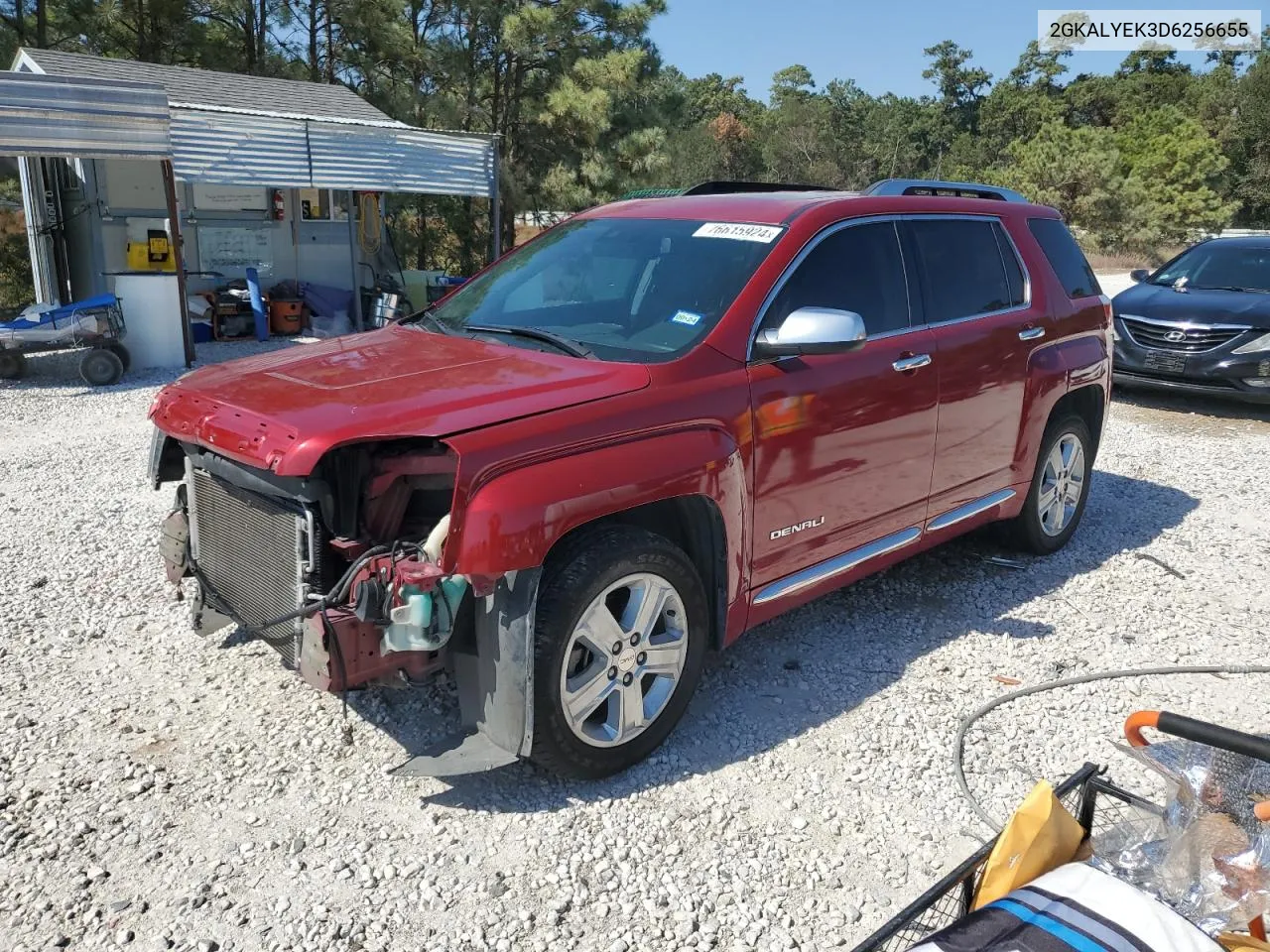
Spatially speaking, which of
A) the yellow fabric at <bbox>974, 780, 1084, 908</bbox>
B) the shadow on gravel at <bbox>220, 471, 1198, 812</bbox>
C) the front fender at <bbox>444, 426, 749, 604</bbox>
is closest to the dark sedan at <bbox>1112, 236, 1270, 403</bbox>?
the shadow on gravel at <bbox>220, 471, 1198, 812</bbox>

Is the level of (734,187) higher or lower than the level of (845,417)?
higher

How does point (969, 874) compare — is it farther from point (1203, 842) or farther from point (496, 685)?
point (496, 685)

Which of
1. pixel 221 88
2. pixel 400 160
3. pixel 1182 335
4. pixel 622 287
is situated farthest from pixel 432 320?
pixel 221 88

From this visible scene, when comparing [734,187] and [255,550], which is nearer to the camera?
[255,550]

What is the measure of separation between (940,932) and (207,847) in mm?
2233

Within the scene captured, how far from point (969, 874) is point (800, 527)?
180 cm

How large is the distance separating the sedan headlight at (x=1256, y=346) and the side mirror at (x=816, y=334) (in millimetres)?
7632

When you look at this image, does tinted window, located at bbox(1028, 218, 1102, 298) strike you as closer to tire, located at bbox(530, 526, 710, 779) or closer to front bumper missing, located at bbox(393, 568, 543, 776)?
tire, located at bbox(530, 526, 710, 779)

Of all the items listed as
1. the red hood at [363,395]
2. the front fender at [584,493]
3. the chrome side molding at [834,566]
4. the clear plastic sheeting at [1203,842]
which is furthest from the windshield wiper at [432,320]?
the clear plastic sheeting at [1203,842]

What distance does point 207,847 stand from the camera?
3.05m

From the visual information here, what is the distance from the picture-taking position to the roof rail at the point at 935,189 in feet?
15.6

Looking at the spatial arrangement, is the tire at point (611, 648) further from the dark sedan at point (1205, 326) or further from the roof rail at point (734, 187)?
the dark sedan at point (1205, 326)

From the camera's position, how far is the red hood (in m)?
2.91

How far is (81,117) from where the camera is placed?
33.3 feet
